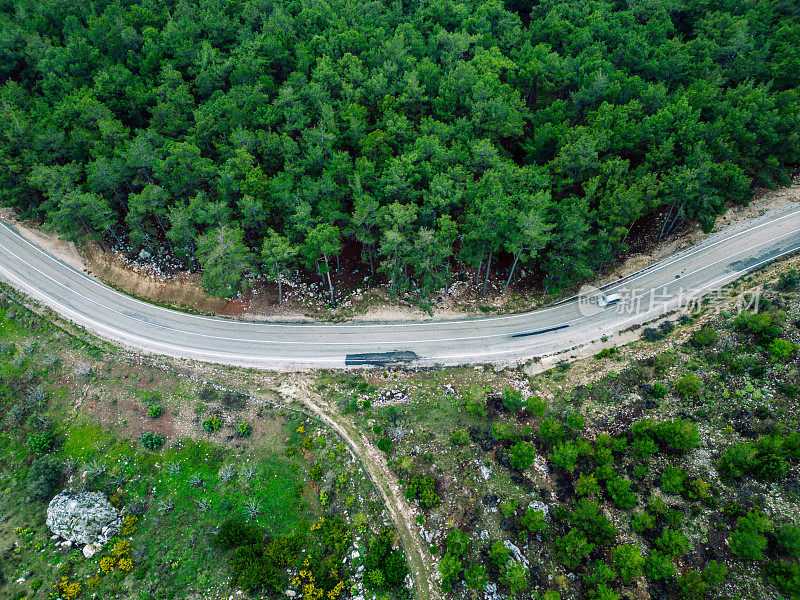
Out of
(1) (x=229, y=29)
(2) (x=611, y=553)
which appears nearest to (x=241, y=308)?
(1) (x=229, y=29)

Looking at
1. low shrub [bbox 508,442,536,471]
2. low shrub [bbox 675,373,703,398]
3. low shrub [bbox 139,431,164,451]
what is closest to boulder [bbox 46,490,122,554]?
low shrub [bbox 139,431,164,451]

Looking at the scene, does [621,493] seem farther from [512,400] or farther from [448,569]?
[448,569]

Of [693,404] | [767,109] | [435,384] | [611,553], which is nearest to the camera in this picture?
[611,553]

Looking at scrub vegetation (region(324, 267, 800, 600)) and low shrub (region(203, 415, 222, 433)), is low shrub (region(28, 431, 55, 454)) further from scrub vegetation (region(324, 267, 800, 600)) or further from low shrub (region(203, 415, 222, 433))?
scrub vegetation (region(324, 267, 800, 600))

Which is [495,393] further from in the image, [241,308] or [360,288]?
[241,308]

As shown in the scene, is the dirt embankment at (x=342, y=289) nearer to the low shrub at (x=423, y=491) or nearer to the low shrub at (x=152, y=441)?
the low shrub at (x=152, y=441)
